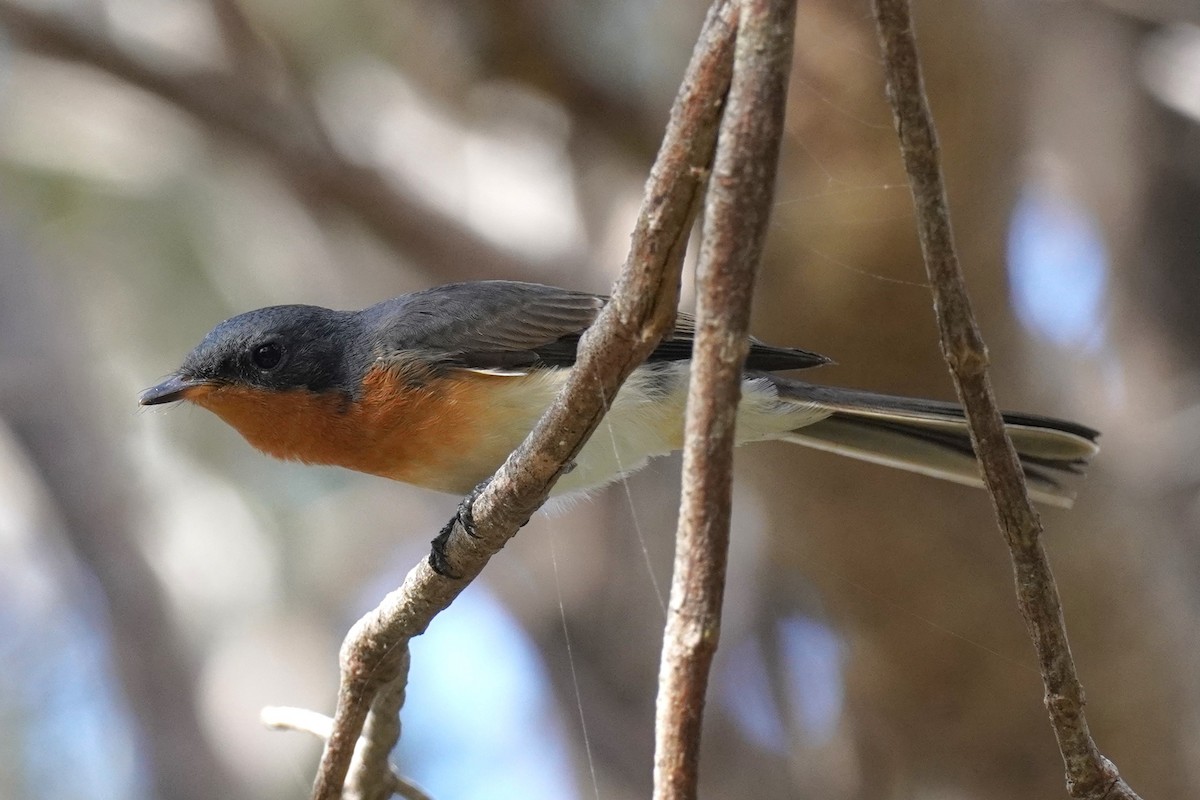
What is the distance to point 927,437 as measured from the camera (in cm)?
319

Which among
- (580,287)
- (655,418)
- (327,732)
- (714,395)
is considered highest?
(580,287)

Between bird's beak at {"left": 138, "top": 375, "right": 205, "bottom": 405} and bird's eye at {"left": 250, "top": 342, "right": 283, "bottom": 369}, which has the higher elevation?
bird's eye at {"left": 250, "top": 342, "right": 283, "bottom": 369}

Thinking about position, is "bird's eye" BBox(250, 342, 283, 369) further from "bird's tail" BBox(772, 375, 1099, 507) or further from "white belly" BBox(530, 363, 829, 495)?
"bird's tail" BBox(772, 375, 1099, 507)

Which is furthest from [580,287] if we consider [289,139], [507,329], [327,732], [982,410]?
[982,410]

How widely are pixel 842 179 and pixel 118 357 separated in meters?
5.08

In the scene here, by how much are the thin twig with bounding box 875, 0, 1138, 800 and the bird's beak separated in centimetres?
212

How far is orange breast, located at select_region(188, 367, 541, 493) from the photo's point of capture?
309 centimetres

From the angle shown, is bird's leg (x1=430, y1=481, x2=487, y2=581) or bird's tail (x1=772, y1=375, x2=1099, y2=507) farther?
bird's tail (x1=772, y1=375, x2=1099, y2=507)

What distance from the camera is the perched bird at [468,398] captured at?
3.09 m

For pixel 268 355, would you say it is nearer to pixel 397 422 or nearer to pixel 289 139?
pixel 397 422

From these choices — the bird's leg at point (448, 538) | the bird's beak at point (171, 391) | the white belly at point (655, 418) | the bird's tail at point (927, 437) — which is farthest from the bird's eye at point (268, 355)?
the bird's tail at point (927, 437)

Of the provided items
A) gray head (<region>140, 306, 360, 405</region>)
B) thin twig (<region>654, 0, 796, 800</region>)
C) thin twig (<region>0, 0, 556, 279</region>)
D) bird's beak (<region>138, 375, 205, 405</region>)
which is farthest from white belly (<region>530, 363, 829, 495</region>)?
thin twig (<region>0, 0, 556, 279</region>)

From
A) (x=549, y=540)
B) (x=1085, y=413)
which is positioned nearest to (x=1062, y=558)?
(x=1085, y=413)

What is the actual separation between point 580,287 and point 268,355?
2653 mm
